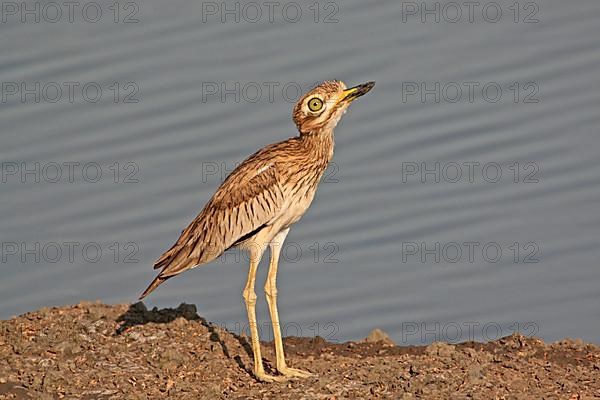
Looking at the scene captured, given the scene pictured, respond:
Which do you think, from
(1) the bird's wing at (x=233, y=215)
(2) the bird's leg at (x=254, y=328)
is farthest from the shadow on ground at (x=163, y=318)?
(1) the bird's wing at (x=233, y=215)

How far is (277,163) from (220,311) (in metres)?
2.64

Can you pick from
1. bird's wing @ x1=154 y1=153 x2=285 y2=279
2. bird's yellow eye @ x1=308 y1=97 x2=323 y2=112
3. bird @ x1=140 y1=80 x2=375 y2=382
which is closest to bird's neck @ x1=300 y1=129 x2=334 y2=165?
bird @ x1=140 y1=80 x2=375 y2=382

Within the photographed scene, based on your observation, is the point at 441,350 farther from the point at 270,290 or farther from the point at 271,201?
the point at 271,201

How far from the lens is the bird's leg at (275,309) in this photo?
9.78 m

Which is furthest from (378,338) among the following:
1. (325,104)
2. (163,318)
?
(325,104)

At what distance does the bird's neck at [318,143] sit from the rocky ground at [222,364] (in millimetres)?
1543

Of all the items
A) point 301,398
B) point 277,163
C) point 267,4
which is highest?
point 267,4

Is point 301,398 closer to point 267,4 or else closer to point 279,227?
point 279,227

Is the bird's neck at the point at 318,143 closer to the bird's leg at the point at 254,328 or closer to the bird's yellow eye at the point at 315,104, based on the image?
the bird's yellow eye at the point at 315,104

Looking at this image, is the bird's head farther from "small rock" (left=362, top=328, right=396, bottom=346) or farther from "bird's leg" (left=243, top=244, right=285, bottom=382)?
"small rock" (left=362, top=328, right=396, bottom=346)

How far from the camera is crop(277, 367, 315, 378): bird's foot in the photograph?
9.66 m

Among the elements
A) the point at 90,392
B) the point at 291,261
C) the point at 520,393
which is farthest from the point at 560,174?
the point at 90,392

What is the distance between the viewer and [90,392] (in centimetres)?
919

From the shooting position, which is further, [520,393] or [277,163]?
[277,163]
